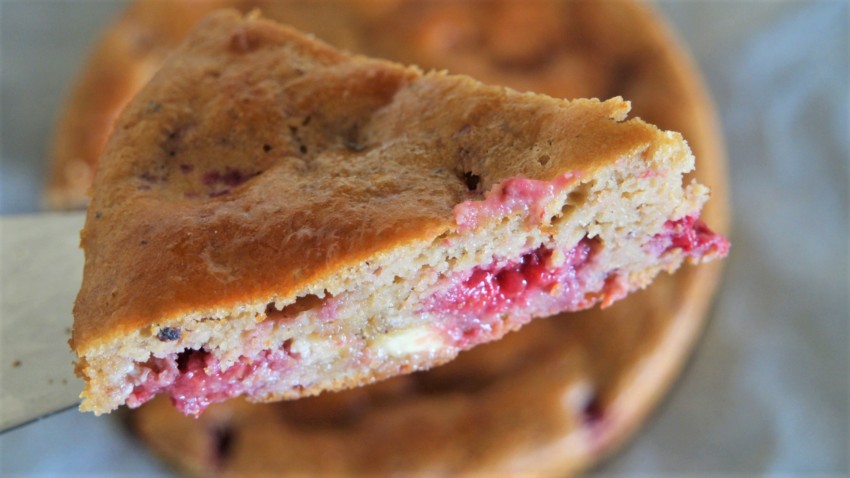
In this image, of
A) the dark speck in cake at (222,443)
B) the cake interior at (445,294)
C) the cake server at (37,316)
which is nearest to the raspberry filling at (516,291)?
the cake interior at (445,294)

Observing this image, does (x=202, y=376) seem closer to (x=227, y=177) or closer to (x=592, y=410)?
(x=227, y=177)

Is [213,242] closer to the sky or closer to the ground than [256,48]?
closer to the ground

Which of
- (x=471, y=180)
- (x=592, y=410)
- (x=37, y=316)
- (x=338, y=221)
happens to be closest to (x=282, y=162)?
(x=338, y=221)

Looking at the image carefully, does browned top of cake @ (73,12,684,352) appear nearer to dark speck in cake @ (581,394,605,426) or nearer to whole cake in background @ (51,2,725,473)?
whole cake in background @ (51,2,725,473)

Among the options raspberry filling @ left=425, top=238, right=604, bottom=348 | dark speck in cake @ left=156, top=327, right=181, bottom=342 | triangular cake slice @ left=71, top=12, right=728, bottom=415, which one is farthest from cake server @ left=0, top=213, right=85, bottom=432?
raspberry filling @ left=425, top=238, right=604, bottom=348

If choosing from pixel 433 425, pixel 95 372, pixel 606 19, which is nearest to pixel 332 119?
pixel 95 372

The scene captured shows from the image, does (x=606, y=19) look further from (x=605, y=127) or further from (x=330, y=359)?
(x=330, y=359)
